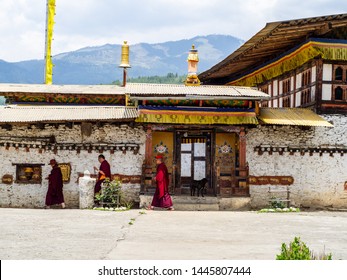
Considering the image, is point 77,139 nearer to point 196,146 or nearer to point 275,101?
point 196,146

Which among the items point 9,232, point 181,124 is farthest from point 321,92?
point 9,232

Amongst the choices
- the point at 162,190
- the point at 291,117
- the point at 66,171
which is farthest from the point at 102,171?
the point at 291,117

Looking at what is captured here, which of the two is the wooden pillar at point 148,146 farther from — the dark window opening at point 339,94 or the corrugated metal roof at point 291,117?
the dark window opening at point 339,94

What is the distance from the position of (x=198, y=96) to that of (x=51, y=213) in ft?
16.1

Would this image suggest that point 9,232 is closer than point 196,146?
Yes

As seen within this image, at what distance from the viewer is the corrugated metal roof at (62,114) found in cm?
1714

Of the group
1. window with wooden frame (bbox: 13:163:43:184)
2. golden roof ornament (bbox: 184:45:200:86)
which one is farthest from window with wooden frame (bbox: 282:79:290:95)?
window with wooden frame (bbox: 13:163:43:184)

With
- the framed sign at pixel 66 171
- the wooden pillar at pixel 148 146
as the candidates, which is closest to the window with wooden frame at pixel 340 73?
the wooden pillar at pixel 148 146

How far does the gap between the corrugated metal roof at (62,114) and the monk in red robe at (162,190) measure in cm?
171

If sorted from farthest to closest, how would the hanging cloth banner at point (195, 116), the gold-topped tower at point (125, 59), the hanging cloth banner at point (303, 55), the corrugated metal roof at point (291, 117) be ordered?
the gold-topped tower at point (125, 59)
the hanging cloth banner at point (303, 55)
the corrugated metal roof at point (291, 117)
the hanging cloth banner at point (195, 116)

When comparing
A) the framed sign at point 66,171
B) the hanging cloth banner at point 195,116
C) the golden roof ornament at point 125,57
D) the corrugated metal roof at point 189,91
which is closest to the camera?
the corrugated metal roof at point 189,91

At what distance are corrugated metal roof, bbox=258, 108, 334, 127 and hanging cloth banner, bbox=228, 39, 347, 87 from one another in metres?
1.60

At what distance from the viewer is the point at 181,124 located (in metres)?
17.0

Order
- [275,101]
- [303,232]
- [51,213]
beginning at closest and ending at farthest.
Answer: [303,232], [51,213], [275,101]
